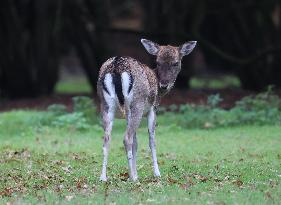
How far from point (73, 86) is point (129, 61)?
25.0m

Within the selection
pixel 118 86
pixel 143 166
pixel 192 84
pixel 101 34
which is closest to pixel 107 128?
pixel 118 86

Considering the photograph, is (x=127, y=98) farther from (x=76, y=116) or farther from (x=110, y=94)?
(x=76, y=116)

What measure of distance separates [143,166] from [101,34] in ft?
46.9

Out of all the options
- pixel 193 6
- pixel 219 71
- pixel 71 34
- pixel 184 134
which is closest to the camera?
pixel 184 134

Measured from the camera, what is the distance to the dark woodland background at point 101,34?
24.7 metres

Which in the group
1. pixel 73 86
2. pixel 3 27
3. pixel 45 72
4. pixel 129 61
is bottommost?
pixel 73 86

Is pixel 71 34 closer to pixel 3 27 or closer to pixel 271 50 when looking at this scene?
pixel 3 27

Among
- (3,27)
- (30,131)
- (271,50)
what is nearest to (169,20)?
(271,50)

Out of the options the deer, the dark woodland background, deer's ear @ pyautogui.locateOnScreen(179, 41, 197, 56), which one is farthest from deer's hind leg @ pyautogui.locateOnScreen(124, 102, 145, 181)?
the dark woodland background

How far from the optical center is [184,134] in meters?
16.4

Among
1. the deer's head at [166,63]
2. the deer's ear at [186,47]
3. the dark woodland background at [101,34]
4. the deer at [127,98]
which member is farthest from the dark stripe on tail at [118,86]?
the dark woodland background at [101,34]

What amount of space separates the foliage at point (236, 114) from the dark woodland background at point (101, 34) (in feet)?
17.2

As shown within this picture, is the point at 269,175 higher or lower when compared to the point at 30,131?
higher

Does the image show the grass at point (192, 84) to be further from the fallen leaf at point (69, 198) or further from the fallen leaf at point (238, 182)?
the fallen leaf at point (69, 198)
